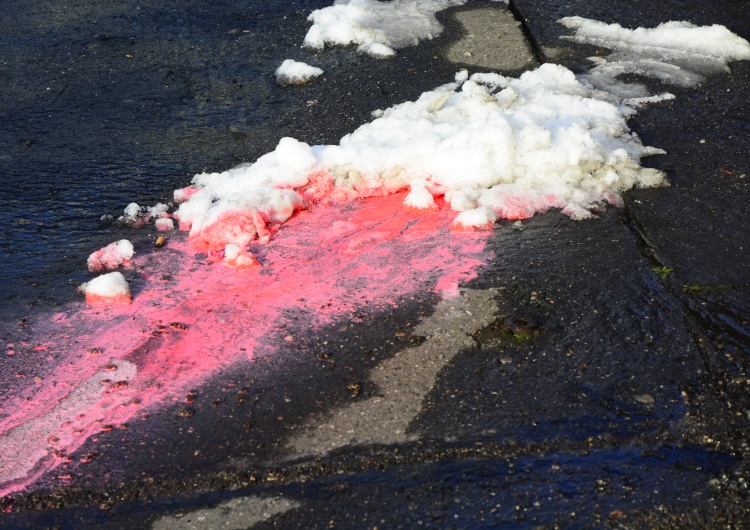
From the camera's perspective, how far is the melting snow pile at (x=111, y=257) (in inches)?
143

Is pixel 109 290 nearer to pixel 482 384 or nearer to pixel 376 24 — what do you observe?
pixel 482 384

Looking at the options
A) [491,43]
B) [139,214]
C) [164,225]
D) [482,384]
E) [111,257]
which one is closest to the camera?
[482,384]

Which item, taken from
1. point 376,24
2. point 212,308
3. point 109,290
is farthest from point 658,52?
point 109,290

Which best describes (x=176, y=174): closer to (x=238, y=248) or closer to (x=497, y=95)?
(x=238, y=248)

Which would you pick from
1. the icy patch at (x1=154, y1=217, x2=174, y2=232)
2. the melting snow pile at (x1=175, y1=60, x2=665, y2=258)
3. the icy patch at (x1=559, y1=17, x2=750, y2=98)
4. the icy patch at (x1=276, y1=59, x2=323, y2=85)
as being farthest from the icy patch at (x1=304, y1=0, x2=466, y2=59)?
the icy patch at (x1=154, y1=217, x2=174, y2=232)

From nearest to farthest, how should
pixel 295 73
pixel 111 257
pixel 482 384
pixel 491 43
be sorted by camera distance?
pixel 482 384 → pixel 111 257 → pixel 295 73 → pixel 491 43

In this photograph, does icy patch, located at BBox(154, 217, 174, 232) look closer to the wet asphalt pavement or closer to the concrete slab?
the wet asphalt pavement

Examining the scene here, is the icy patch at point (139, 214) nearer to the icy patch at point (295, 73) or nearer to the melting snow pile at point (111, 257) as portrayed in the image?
the melting snow pile at point (111, 257)

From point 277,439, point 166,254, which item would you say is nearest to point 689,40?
point 166,254

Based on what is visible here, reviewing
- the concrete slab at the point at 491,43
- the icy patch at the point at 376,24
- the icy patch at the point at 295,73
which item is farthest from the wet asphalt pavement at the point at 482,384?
the icy patch at the point at 376,24

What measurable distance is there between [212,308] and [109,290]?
1.45ft

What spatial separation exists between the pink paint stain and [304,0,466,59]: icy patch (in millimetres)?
1968

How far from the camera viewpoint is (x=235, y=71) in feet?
17.7

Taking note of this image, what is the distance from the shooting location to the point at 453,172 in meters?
3.90
